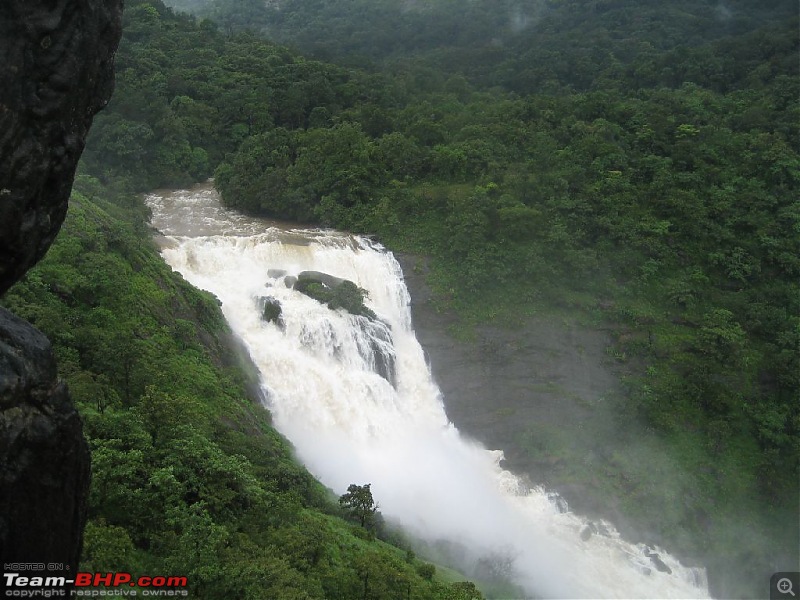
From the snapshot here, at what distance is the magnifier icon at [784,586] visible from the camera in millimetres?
18188

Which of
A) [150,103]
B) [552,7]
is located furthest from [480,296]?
[552,7]

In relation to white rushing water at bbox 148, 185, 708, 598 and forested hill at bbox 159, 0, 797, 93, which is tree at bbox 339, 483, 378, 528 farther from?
forested hill at bbox 159, 0, 797, 93

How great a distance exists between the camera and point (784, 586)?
1823cm

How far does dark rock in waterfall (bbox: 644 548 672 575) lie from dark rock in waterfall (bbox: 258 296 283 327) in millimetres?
12403

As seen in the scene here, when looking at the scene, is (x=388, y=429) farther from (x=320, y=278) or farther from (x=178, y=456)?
(x=178, y=456)

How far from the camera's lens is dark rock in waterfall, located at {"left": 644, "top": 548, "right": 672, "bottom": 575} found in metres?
17.3

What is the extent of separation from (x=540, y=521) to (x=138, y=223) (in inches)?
618

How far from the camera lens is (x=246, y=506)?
988cm

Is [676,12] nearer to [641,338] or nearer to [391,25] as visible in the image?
[391,25]

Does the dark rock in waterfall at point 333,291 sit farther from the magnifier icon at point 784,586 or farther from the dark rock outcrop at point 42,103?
the dark rock outcrop at point 42,103
